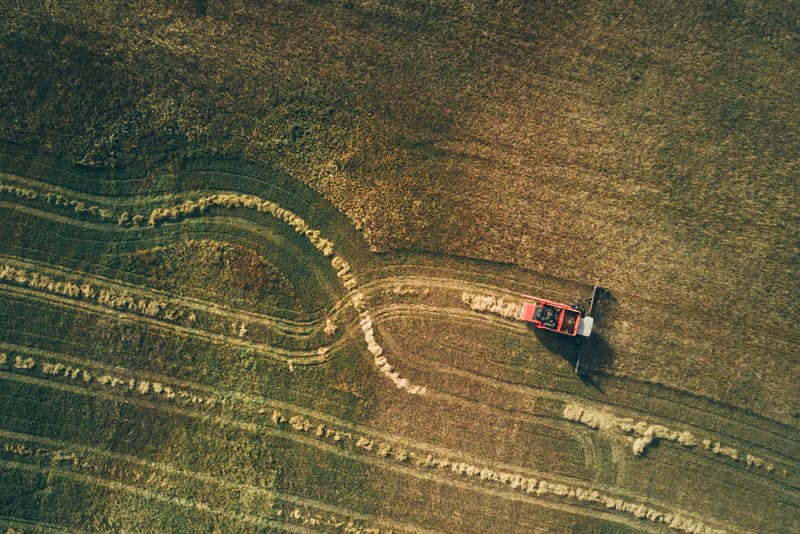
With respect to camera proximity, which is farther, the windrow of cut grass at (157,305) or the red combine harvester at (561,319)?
the windrow of cut grass at (157,305)

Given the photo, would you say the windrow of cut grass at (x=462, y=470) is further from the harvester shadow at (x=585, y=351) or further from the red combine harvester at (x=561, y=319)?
the red combine harvester at (x=561, y=319)

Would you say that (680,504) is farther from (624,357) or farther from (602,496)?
(624,357)

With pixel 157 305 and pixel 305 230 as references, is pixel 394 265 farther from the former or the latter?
pixel 157 305

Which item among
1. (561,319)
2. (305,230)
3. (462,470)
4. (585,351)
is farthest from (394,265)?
(462,470)

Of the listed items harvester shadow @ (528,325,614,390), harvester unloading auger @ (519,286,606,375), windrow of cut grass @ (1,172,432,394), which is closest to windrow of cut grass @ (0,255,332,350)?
windrow of cut grass @ (1,172,432,394)

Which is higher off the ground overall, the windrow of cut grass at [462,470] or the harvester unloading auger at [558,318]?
the harvester unloading auger at [558,318]

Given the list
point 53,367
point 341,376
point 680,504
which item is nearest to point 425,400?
point 341,376

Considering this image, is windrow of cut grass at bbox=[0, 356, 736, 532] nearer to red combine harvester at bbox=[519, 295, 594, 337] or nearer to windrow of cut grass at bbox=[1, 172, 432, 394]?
Answer: windrow of cut grass at bbox=[1, 172, 432, 394]

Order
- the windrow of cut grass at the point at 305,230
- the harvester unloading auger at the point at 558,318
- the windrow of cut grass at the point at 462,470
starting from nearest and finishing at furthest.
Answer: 1. the harvester unloading auger at the point at 558,318
2. the windrow of cut grass at the point at 462,470
3. the windrow of cut grass at the point at 305,230

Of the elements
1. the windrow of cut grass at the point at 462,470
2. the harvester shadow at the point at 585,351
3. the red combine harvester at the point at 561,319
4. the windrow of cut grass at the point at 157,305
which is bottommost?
the windrow of cut grass at the point at 462,470

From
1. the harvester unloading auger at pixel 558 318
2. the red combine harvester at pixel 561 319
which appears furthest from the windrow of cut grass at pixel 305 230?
the red combine harvester at pixel 561 319
